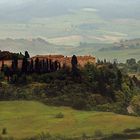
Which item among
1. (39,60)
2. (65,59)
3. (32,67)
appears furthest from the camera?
(65,59)

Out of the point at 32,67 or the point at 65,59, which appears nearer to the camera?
the point at 32,67

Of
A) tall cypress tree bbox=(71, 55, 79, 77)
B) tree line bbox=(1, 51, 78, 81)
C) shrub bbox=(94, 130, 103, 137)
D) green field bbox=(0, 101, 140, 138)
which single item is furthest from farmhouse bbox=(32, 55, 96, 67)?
shrub bbox=(94, 130, 103, 137)

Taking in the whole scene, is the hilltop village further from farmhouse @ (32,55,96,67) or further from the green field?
the green field

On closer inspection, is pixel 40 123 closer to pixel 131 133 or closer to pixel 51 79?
pixel 131 133

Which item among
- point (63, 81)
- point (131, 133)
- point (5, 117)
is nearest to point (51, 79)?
point (63, 81)

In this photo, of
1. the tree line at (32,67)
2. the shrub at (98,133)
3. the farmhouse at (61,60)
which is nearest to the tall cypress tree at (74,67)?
the tree line at (32,67)

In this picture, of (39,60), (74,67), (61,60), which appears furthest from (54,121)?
(61,60)

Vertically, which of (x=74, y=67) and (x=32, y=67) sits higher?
(x=74, y=67)

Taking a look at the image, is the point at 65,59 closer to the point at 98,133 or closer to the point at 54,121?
the point at 54,121

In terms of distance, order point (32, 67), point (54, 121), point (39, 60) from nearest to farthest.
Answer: point (54, 121)
point (32, 67)
point (39, 60)

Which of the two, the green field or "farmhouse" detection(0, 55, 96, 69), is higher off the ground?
"farmhouse" detection(0, 55, 96, 69)
